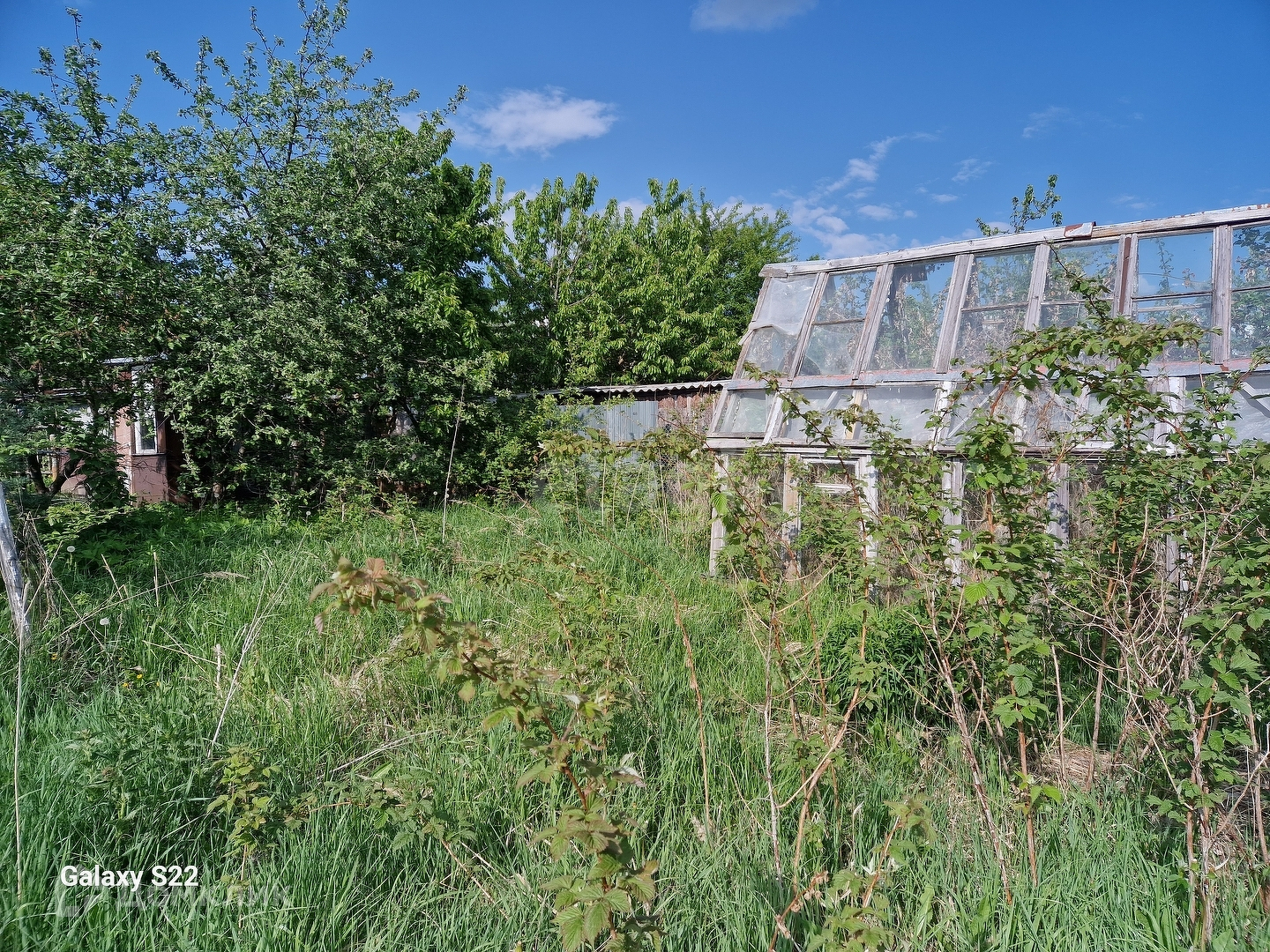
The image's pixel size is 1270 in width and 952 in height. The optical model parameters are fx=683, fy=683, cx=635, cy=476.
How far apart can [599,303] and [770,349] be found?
28.4ft

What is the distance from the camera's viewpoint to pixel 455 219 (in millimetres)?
11734

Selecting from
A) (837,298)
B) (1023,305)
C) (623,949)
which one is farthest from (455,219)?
Answer: (623,949)

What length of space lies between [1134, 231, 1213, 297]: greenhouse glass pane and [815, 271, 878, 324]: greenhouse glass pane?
249cm

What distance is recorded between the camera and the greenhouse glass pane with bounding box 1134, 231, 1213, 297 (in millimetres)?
6234

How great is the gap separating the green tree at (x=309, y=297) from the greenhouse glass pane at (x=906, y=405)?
18.7 ft

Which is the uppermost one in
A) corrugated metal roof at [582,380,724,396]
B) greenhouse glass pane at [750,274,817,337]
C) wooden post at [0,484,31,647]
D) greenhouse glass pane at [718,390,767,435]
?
greenhouse glass pane at [750,274,817,337]

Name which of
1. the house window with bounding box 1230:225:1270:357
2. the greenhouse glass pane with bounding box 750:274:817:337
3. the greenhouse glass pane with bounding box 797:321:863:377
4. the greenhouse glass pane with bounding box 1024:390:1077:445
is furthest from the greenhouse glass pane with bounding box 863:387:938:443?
the house window with bounding box 1230:225:1270:357

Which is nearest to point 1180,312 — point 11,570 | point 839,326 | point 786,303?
point 839,326

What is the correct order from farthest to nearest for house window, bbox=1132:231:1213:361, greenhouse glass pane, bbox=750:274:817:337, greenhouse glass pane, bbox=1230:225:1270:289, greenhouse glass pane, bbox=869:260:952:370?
greenhouse glass pane, bbox=750:274:817:337 < greenhouse glass pane, bbox=869:260:952:370 < house window, bbox=1132:231:1213:361 < greenhouse glass pane, bbox=1230:225:1270:289

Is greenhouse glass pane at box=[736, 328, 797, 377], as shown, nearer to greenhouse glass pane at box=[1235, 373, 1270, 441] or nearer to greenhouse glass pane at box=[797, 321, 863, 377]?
A: greenhouse glass pane at box=[797, 321, 863, 377]

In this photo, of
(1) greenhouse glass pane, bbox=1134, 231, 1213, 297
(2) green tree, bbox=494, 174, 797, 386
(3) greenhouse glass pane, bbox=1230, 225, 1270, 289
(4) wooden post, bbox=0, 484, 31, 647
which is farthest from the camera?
(2) green tree, bbox=494, 174, 797, 386

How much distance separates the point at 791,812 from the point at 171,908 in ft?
6.95

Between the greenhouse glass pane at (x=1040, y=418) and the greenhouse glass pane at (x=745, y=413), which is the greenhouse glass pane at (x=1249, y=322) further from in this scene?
the greenhouse glass pane at (x=745, y=413)

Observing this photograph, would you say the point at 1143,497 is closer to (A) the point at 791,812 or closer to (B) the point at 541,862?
(A) the point at 791,812
